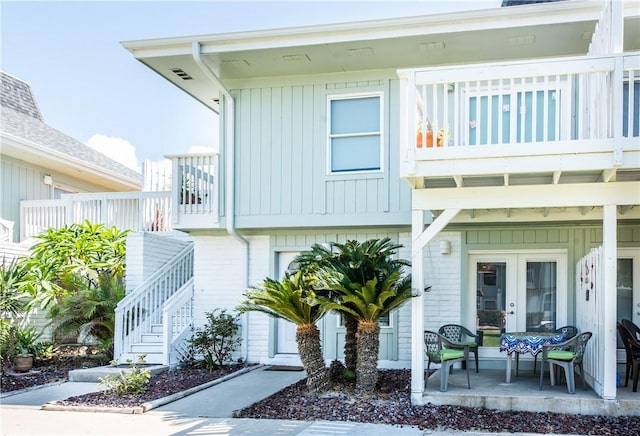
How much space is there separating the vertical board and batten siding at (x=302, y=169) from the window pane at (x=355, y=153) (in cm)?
16

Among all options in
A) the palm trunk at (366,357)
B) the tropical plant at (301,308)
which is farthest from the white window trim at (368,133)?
the palm trunk at (366,357)

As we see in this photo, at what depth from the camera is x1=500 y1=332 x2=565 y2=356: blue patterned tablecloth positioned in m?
7.86

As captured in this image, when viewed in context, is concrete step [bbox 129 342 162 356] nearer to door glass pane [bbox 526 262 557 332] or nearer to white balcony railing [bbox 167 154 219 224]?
white balcony railing [bbox 167 154 219 224]

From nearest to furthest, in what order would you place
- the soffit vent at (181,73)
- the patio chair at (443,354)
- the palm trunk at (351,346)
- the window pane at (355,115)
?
the patio chair at (443,354)
the palm trunk at (351,346)
the window pane at (355,115)
the soffit vent at (181,73)

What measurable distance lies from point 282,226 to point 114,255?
399 cm

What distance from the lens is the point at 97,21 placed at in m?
12.9

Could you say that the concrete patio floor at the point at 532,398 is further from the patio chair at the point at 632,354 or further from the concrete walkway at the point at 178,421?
the concrete walkway at the point at 178,421

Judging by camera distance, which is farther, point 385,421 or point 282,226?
point 282,226

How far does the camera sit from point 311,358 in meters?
7.99

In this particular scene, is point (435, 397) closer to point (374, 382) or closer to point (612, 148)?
point (374, 382)

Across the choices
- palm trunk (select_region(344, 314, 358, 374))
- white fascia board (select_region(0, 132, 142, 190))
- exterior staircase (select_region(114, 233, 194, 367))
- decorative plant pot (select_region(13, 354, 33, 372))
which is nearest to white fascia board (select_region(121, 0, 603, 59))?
exterior staircase (select_region(114, 233, 194, 367))

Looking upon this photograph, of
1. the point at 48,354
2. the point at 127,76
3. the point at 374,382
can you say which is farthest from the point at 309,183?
the point at 127,76

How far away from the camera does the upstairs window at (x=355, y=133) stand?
1038 centimetres

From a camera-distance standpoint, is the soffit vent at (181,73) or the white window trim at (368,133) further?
the soffit vent at (181,73)
